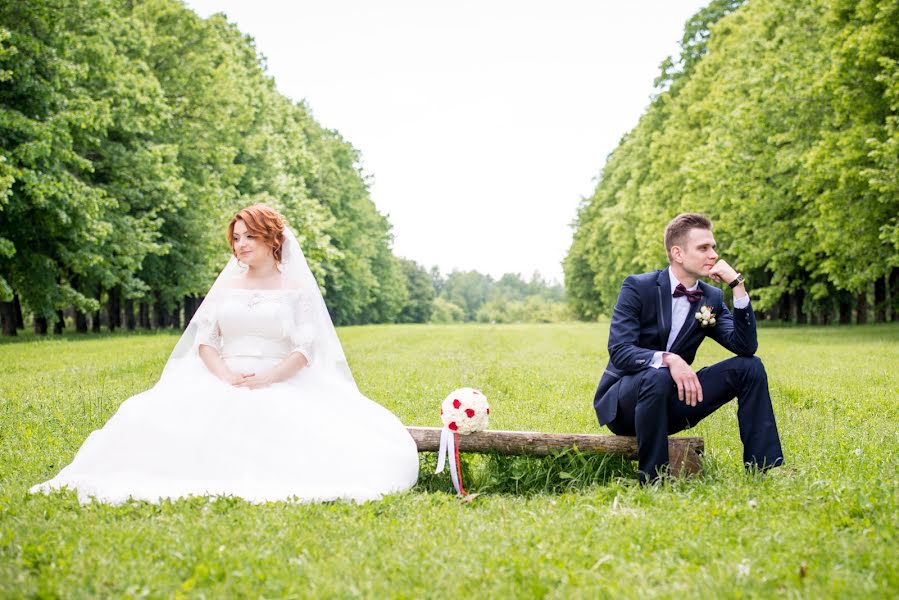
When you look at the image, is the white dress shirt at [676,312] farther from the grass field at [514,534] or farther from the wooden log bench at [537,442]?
the grass field at [514,534]

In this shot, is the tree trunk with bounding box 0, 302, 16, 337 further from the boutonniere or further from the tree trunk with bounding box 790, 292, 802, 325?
the tree trunk with bounding box 790, 292, 802, 325

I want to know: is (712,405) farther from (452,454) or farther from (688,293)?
(452,454)

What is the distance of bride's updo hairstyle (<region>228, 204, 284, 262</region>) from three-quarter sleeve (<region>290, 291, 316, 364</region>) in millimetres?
551

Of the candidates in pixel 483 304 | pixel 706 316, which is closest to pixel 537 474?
pixel 706 316

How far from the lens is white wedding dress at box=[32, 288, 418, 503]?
564 cm

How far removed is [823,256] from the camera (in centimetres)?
2906

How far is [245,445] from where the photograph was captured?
19.3 feet

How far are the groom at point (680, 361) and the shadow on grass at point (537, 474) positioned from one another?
0.37 meters

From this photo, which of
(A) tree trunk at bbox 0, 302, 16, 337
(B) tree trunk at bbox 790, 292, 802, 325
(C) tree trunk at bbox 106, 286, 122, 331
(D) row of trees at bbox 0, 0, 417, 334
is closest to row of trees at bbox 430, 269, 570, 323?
(B) tree trunk at bbox 790, 292, 802, 325

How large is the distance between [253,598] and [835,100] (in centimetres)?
2346

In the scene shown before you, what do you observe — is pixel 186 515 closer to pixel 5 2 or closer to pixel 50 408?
pixel 50 408

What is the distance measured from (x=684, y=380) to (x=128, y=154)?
24.0m

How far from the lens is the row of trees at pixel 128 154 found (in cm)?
1981

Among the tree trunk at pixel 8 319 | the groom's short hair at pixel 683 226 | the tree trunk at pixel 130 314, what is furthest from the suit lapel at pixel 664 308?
the tree trunk at pixel 130 314
